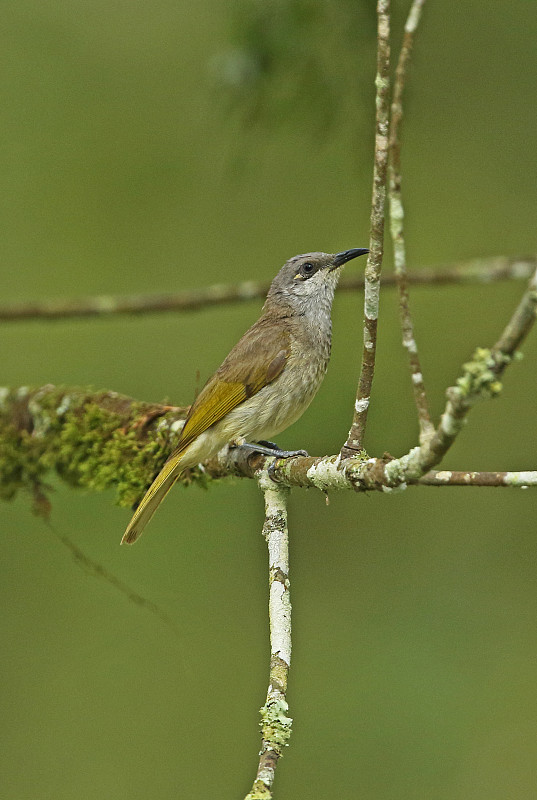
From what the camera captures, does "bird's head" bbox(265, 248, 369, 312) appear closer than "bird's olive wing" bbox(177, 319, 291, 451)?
No

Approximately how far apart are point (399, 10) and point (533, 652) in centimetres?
414

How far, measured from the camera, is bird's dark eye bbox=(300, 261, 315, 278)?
5316 millimetres

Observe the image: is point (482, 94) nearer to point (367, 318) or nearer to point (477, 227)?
point (477, 227)

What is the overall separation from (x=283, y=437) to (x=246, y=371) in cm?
218

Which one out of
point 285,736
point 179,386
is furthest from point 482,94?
point 285,736

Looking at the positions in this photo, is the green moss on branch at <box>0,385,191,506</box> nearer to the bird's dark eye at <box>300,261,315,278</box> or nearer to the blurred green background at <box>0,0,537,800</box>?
the blurred green background at <box>0,0,537,800</box>

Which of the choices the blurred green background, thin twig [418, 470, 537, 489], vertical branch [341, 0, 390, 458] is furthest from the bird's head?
thin twig [418, 470, 537, 489]

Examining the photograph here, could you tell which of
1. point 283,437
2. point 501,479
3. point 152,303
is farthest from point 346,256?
point 501,479

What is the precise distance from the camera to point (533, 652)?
644 cm

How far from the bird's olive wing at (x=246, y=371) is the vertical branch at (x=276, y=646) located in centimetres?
90

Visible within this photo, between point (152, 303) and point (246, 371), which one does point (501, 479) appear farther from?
point (152, 303)

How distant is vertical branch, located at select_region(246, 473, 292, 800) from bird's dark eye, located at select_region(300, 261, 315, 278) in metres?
1.76

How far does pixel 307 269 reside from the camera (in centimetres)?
532

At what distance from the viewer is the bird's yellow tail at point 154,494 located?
435cm
